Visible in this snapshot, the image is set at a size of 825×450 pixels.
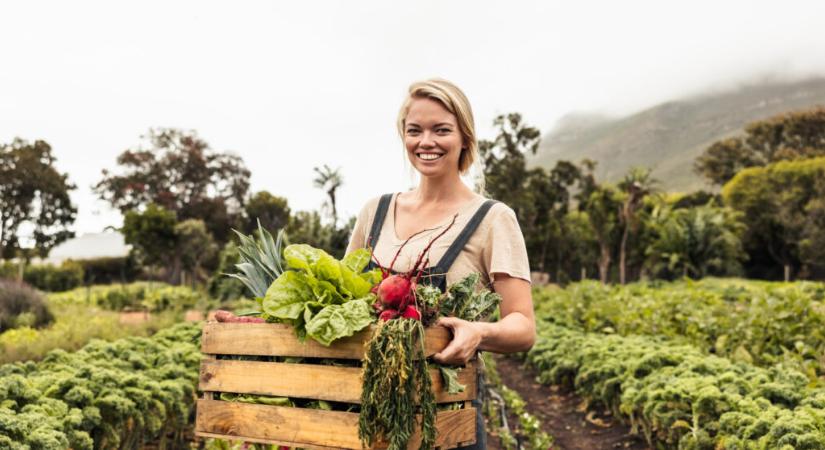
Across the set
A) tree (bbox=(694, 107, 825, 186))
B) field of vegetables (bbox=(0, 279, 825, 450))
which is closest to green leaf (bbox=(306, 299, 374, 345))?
field of vegetables (bbox=(0, 279, 825, 450))

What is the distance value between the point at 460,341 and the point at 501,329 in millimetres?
191

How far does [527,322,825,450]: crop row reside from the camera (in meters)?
4.92

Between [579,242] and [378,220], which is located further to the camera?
[579,242]

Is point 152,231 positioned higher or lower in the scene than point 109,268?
higher

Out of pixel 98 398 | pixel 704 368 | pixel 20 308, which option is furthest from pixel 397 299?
pixel 20 308

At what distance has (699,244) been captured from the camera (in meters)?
37.6

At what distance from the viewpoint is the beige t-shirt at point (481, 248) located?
7.07 feet

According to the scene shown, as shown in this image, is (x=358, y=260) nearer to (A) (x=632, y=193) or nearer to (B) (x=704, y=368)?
(B) (x=704, y=368)

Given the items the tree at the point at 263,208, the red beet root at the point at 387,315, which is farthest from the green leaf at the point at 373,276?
the tree at the point at 263,208

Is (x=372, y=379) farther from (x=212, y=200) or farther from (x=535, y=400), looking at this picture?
(x=212, y=200)

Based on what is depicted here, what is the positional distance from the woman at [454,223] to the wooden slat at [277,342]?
0.63 feet

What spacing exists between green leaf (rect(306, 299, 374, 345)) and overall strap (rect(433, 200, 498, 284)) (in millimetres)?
382

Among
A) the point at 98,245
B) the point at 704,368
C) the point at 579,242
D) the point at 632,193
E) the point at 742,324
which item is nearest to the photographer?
the point at 704,368

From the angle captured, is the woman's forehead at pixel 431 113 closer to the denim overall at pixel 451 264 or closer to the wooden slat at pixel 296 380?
the denim overall at pixel 451 264
